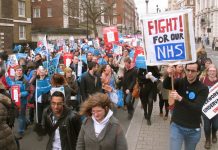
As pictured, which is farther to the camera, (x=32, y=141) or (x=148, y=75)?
(x=148, y=75)

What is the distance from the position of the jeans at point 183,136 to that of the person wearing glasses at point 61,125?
4.36 feet

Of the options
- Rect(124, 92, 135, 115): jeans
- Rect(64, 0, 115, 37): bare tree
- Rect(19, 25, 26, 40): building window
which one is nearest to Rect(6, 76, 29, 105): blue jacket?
Rect(124, 92, 135, 115): jeans

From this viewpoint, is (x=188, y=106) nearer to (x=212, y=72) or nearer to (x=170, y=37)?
(x=170, y=37)

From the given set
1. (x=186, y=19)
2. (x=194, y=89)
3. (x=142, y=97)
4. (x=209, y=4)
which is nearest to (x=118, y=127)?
(x=194, y=89)

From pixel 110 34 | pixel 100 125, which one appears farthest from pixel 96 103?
pixel 110 34

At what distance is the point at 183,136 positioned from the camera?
4.47m

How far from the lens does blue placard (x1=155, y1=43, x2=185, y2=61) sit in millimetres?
4262

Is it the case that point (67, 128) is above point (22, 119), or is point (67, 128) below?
above

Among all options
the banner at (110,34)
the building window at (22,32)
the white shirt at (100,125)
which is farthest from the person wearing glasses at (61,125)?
the building window at (22,32)

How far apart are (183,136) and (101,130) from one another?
1640 mm

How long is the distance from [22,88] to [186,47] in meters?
4.31

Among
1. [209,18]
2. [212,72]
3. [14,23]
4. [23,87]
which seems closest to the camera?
[212,72]

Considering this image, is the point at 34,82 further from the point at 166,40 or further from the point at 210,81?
the point at 166,40

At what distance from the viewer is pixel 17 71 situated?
7.56 metres
